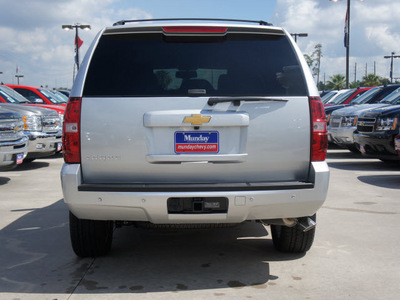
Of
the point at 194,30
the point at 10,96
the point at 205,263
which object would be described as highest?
the point at 194,30

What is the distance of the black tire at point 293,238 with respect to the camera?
457 cm

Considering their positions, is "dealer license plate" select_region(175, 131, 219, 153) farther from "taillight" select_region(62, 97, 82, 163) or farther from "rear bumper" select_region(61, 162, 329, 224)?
"taillight" select_region(62, 97, 82, 163)

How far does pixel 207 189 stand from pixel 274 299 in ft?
2.99

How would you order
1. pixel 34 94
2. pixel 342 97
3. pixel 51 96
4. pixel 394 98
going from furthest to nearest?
1. pixel 342 97
2. pixel 51 96
3. pixel 34 94
4. pixel 394 98

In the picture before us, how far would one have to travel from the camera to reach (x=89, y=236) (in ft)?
14.5

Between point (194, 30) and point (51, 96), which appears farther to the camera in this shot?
point (51, 96)

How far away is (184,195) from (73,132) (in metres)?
0.97

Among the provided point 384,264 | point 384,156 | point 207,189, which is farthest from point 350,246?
point 384,156

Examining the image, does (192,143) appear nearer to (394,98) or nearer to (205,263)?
(205,263)

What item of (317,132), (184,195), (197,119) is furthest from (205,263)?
(317,132)

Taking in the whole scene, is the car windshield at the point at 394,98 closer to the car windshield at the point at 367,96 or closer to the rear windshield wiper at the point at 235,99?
the car windshield at the point at 367,96

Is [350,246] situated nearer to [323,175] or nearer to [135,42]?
[323,175]

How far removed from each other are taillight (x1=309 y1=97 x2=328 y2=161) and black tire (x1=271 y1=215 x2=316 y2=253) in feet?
2.65

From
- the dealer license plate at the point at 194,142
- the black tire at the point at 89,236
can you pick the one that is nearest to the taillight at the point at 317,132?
the dealer license plate at the point at 194,142
